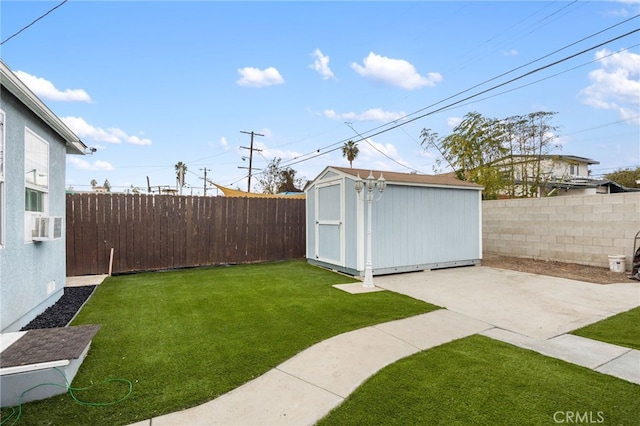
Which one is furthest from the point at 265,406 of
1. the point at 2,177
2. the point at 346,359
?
the point at 2,177

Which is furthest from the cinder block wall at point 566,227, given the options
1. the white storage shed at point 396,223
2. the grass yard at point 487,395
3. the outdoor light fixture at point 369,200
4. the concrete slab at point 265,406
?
the concrete slab at point 265,406

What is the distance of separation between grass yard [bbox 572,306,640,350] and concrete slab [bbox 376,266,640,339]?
12cm

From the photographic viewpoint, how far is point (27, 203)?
398 cm

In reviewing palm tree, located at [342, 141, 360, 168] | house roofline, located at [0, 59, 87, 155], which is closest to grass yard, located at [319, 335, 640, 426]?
house roofline, located at [0, 59, 87, 155]

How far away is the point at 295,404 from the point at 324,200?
6.23 meters

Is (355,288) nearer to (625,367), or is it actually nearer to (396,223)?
(396,223)

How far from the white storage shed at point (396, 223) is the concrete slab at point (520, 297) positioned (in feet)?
1.74

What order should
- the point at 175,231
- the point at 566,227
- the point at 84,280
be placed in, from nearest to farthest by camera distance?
the point at 84,280, the point at 175,231, the point at 566,227

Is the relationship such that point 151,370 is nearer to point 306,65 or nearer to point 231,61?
point 231,61

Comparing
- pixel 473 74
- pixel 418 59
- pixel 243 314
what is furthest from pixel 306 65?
pixel 243 314

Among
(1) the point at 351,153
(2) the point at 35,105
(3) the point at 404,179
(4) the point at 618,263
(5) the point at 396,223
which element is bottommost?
(4) the point at 618,263

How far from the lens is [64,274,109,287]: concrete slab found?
6.25m

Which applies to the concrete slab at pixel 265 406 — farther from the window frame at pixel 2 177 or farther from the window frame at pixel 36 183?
the window frame at pixel 36 183

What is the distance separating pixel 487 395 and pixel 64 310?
210 inches
